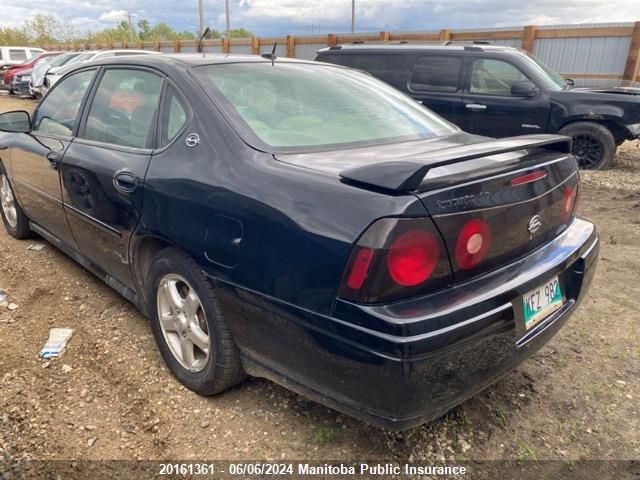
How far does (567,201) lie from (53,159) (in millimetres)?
3044

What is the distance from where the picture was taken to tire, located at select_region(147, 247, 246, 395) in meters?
2.17

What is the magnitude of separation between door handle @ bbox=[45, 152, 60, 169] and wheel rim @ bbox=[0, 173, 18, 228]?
53.6 inches

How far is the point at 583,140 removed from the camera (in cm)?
751

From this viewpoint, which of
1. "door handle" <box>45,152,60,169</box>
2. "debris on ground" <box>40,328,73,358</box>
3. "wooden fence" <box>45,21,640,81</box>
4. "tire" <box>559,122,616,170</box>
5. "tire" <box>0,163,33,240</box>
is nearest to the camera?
"debris on ground" <box>40,328,73,358</box>

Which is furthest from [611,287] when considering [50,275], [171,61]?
[50,275]

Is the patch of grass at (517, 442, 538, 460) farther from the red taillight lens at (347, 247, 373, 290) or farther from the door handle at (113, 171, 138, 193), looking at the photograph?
the door handle at (113, 171, 138, 193)

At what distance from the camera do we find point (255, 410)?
2.34 meters

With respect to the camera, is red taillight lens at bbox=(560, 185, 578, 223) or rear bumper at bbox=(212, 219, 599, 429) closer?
rear bumper at bbox=(212, 219, 599, 429)

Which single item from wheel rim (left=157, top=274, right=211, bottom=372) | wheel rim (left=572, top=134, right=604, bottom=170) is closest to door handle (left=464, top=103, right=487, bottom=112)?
wheel rim (left=572, top=134, right=604, bottom=170)

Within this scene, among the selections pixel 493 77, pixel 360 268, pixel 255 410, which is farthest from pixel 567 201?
pixel 493 77

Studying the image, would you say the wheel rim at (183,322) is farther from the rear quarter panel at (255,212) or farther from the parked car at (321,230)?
the rear quarter panel at (255,212)

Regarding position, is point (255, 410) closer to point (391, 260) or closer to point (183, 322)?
point (183, 322)

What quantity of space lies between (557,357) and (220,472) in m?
1.90

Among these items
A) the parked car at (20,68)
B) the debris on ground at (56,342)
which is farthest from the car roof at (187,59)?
the parked car at (20,68)
